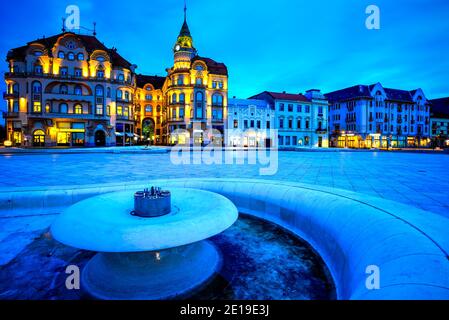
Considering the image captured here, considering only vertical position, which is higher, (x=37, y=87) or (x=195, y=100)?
(x=37, y=87)

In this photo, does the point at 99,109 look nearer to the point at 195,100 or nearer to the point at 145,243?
the point at 195,100

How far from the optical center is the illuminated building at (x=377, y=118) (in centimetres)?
6050

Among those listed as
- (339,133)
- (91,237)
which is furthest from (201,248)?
(339,133)

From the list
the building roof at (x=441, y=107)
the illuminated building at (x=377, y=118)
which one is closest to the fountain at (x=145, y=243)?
the illuminated building at (x=377, y=118)

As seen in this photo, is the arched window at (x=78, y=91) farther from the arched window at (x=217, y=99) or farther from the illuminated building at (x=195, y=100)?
the arched window at (x=217, y=99)

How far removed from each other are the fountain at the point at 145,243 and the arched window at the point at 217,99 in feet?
156

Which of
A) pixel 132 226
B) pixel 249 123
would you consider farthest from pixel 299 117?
pixel 132 226

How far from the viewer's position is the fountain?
11.4ft

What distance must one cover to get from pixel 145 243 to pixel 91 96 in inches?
1909

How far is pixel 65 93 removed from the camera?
4378cm

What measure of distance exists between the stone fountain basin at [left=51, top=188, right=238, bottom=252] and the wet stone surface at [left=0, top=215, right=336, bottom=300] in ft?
2.73

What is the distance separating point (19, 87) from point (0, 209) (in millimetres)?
47261

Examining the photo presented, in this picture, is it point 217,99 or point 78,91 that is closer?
point 78,91

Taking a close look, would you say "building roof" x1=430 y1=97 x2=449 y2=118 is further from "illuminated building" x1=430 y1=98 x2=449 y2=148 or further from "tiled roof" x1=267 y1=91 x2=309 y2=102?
"tiled roof" x1=267 y1=91 x2=309 y2=102
